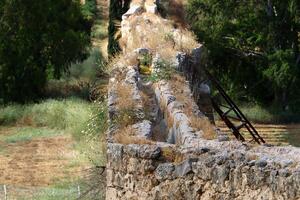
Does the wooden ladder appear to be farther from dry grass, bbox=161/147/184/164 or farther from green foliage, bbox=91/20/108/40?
green foliage, bbox=91/20/108/40

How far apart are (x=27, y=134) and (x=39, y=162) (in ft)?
17.3

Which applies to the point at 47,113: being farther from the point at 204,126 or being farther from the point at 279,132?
the point at 204,126

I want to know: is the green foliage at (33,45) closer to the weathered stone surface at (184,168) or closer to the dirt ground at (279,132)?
the dirt ground at (279,132)

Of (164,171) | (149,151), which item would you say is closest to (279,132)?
(149,151)

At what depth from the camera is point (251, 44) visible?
35031 millimetres

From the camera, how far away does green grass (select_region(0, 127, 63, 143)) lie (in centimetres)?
3045

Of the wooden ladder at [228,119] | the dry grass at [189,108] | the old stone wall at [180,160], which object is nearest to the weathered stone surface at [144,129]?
the old stone wall at [180,160]

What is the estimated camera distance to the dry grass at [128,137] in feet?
28.3

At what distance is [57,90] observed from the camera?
37656 millimetres

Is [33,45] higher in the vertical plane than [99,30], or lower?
higher

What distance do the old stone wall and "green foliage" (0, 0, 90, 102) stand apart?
23.0 metres

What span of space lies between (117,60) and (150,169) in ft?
24.3

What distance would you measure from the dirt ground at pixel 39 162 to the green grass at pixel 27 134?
41 cm

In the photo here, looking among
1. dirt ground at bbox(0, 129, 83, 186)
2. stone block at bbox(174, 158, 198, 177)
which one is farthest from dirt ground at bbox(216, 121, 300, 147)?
stone block at bbox(174, 158, 198, 177)
